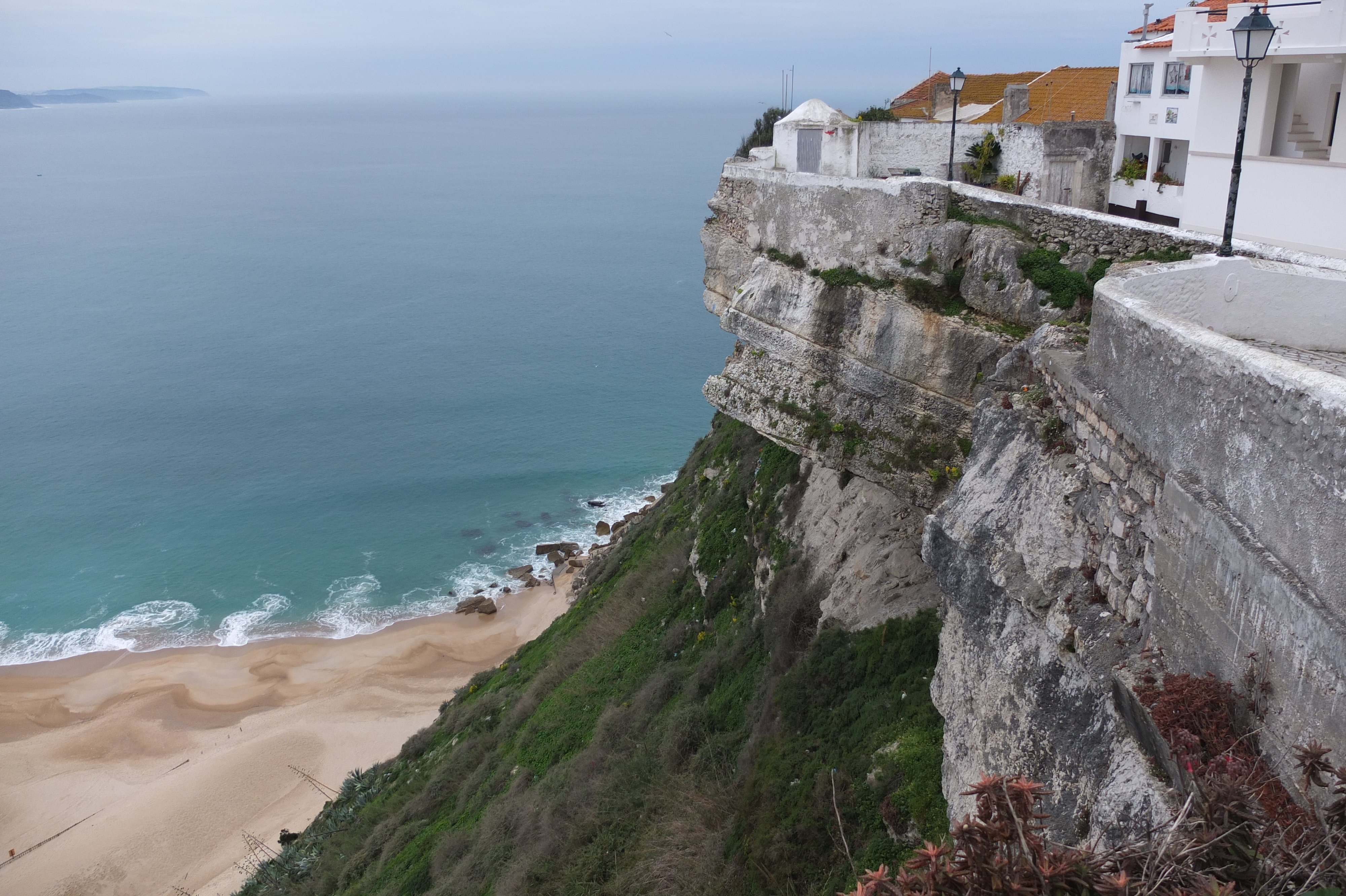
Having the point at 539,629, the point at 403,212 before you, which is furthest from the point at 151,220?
the point at 539,629

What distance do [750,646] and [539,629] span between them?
2046cm

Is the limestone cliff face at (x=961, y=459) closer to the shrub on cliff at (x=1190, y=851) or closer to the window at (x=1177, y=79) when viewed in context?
the shrub on cliff at (x=1190, y=851)

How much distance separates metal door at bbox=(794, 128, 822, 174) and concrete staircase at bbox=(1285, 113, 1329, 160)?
893cm

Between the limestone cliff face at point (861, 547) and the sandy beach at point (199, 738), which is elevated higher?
the limestone cliff face at point (861, 547)

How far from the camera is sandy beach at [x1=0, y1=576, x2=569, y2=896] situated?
1142 inches

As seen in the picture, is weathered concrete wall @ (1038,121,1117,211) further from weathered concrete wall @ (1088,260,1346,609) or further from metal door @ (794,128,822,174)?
weathered concrete wall @ (1088,260,1346,609)

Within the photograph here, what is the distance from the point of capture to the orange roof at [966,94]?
93.1 ft

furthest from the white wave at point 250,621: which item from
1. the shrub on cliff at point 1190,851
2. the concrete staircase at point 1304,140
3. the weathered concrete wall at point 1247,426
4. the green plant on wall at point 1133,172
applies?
the shrub on cliff at point 1190,851

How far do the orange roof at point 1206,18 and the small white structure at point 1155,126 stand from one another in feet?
0.30

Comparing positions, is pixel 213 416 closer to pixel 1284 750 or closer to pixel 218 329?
pixel 218 329

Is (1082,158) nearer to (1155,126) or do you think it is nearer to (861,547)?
(1155,126)

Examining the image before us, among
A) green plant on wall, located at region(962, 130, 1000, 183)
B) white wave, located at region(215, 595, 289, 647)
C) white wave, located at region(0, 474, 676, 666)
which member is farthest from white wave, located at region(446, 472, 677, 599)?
green plant on wall, located at region(962, 130, 1000, 183)

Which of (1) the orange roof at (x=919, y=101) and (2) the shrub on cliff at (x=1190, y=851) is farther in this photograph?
(1) the orange roof at (x=919, y=101)

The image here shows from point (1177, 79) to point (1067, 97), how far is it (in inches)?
251
